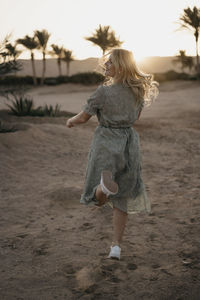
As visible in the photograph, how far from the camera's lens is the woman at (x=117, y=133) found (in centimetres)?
246

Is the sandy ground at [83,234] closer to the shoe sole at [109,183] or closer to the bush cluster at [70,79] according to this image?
the shoe sole at [109,183]

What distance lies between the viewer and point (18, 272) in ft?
8.02

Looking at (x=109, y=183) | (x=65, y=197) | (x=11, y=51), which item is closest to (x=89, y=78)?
(x=11, y=51)

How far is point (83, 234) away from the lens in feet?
10.2

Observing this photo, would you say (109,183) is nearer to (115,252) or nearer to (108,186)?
(108,186)

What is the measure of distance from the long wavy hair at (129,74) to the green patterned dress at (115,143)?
5 centimetres

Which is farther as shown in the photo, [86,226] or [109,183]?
[86,226]

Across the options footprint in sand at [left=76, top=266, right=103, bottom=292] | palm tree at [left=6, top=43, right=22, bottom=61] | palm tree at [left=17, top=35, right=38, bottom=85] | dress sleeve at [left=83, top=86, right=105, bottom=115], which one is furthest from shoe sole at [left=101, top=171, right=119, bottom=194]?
palm tree at [left=17, top=35, right=38, bottom=85]

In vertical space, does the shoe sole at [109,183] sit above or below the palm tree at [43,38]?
below

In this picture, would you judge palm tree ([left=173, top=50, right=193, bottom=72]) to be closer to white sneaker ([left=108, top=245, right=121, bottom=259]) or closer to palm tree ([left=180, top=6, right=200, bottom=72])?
palm tree ([left=180, top=6, right=200, bottom=72])

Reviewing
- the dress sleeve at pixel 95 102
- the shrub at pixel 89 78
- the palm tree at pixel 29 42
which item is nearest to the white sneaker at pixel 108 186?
the dress sleeve at pixel 95 102

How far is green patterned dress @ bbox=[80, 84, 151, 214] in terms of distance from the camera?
97.3 inches

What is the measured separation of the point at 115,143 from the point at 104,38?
29.9 m

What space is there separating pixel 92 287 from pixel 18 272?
56 cm
